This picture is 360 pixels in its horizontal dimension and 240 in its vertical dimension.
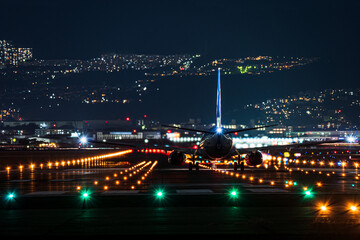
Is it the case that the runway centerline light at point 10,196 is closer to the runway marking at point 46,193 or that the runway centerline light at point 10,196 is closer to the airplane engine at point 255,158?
the runway marking at point 46,193

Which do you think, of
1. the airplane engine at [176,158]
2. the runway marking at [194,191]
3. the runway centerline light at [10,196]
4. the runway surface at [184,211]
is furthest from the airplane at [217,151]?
the runway centerline light at [10,196]

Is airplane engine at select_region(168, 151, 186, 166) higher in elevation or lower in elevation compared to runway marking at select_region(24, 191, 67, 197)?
higher

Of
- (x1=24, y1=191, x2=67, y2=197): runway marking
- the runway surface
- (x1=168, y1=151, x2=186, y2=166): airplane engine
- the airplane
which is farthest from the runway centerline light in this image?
(x1=168, y1=151, x2=186, y2=166): airplane engine

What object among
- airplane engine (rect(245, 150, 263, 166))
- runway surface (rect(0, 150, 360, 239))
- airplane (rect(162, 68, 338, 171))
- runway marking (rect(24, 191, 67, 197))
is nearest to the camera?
runway surface (rect(0, 150, 360, 239))

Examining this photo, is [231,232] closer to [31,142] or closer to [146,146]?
[146,146]

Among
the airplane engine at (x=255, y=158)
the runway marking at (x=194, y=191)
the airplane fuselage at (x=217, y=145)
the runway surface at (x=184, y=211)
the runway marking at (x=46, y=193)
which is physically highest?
the airplane fuselage at (x=217, y=145)

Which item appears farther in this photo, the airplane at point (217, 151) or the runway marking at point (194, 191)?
the airplane at point (217, 151)

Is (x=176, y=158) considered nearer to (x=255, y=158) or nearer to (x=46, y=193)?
(x=255, y=158)

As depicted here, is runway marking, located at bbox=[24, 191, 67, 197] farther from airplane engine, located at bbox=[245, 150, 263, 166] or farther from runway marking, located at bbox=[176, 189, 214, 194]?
airplane engine, located at bbox=[245, 150, 263, 166]

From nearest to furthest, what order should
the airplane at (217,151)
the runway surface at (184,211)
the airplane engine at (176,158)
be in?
the runway surface at (184,211), the airplane at (217,151), the airplane engine at (176,158)

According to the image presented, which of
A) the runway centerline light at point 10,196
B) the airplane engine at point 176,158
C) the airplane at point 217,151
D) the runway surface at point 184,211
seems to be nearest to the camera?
the runway surface at point 184,211

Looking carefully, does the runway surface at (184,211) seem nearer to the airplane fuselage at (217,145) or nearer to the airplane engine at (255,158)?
the airplane fuselage at (217,145)

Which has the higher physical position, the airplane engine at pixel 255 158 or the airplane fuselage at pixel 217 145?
the airplane fuselage at pixel 217 145
